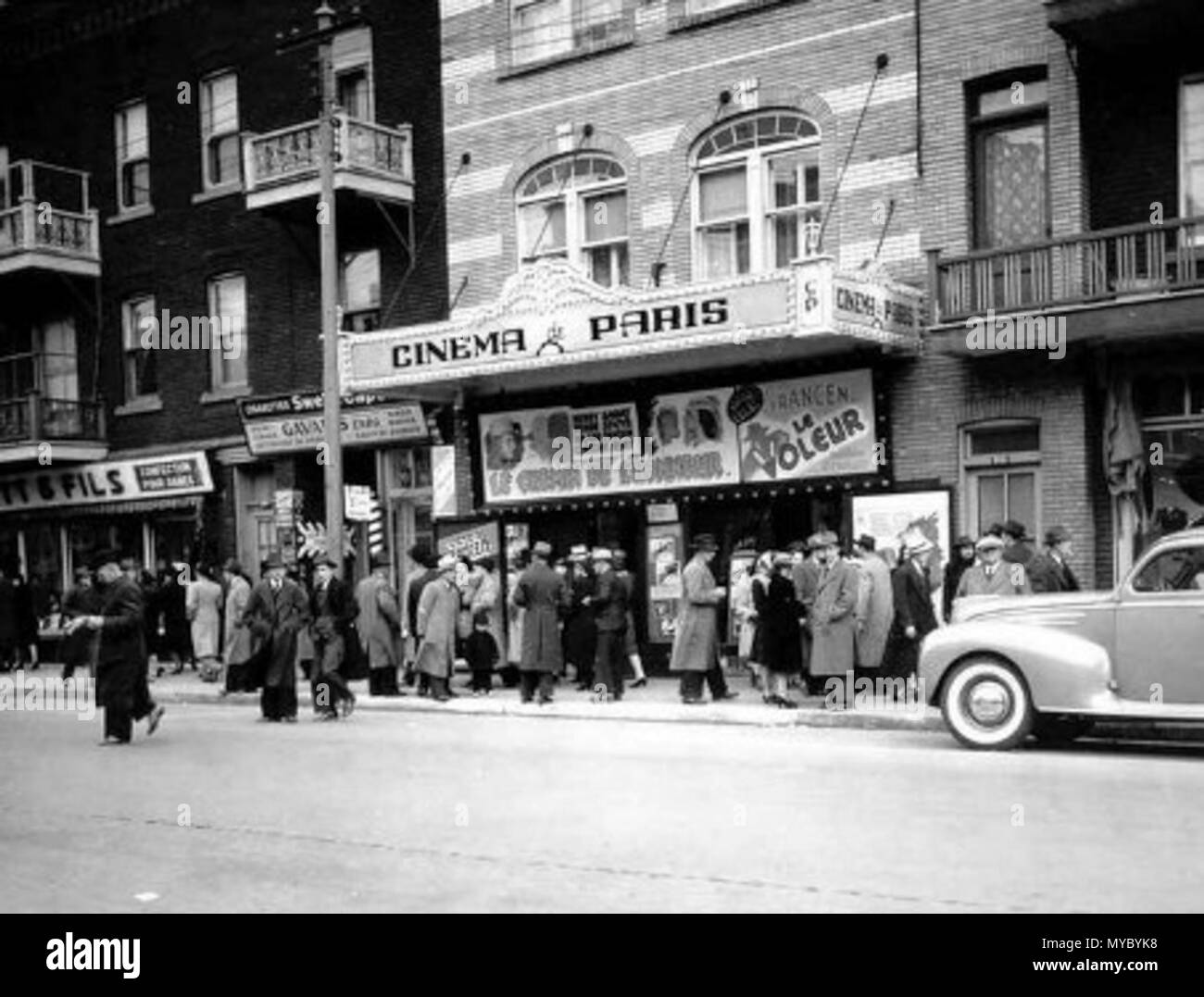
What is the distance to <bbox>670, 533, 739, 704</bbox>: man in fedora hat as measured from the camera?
16.7m

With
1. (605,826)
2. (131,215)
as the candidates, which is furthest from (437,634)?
(131,215)

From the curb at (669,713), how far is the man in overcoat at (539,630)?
333 millimetres

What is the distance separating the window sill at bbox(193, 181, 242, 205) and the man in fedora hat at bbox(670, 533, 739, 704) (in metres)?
13.3

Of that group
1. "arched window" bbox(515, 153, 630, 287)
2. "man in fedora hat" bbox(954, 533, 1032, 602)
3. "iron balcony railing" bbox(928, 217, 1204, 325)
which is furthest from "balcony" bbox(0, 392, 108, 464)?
"man in fedora hat" bbox(954, 533, 1032, 602)

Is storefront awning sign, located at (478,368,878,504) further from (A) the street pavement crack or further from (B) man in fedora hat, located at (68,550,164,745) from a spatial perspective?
(A) the street pavement crack

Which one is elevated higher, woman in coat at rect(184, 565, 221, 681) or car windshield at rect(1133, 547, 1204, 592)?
car windshield at rect(1133, 547, 1204, 592)

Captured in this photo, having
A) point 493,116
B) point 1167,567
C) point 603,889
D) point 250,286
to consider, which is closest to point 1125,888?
point 603,889

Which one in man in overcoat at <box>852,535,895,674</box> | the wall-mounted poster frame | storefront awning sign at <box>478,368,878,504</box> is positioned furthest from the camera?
the wall-mounted poster frame

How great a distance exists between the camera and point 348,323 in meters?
25.1

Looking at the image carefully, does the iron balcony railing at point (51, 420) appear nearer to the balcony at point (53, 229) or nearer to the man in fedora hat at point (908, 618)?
the balcony at point (53, 229)

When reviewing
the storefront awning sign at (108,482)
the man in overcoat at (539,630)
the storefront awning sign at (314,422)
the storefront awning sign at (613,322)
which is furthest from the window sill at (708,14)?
the storefront awning sign at (108,482)

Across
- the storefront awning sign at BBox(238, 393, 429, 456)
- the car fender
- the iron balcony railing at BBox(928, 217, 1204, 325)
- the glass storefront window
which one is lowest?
the car fender

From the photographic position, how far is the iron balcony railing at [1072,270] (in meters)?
15.9

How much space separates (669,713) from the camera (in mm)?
16016
